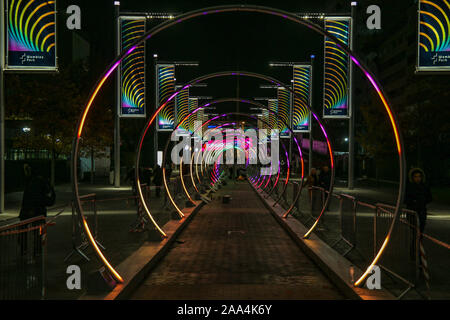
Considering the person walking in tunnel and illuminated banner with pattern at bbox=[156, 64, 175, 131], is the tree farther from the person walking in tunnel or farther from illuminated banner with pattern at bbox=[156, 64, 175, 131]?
the person walking in tunnel

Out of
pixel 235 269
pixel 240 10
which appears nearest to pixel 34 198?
pixel 235 269

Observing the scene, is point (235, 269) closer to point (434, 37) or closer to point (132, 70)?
point (434, 37)

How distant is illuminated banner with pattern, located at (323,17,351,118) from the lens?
28547 millimetres

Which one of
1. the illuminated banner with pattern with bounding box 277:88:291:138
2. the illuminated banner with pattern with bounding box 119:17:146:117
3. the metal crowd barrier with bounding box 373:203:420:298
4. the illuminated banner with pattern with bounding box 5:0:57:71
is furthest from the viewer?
the illuminated banner with pattern with bounding box 277:88:291:138

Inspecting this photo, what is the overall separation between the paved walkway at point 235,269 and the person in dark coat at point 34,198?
263 centimetres

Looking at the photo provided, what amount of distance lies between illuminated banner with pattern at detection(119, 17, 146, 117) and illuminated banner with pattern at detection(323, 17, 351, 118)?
9316 millimetres

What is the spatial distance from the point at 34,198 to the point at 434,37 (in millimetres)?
11716

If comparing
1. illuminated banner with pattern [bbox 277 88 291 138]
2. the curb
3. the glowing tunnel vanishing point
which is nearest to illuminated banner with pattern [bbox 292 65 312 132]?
illuminated banner with pattern [bbox 277 88 291 138]

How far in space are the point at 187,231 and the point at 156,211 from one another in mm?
4693

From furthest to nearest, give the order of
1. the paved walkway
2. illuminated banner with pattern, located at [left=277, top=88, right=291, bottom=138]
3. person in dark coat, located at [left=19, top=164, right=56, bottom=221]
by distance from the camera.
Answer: illuminated banner with pattern, located at [left=277, top=88, right=291, bottom=138]
person in dark coat, located at [left=19, top=164, right=56, bottom=221]
the paved walkway

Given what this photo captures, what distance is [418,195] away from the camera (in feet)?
35.1

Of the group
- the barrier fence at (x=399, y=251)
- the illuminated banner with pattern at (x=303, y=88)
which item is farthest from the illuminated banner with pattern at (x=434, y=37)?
the illuminated banner with pattern at (x=303, y=88)

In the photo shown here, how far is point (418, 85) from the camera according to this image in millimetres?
30734
